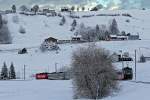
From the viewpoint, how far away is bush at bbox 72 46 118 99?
6738 centimetres

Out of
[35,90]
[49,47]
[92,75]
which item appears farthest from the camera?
[49,47]

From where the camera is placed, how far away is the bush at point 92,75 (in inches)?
2653

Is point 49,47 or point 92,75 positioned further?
point 49,47

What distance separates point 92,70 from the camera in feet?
224

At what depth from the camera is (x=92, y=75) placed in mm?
68000

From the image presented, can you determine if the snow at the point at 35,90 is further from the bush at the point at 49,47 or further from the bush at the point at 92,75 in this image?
the bush at the point at 49,47

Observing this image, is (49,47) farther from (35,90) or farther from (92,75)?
(92,75)

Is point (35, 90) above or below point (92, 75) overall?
below

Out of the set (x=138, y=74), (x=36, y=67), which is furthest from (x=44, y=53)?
(x=138, y=74)

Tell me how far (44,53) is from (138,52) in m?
22.8

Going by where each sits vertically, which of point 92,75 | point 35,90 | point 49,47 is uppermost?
point 49,47

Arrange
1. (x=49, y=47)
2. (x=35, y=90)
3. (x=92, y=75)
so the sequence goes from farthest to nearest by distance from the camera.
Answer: (x=49, y=47)
(x=35, y=90)
(x=92, y=75)

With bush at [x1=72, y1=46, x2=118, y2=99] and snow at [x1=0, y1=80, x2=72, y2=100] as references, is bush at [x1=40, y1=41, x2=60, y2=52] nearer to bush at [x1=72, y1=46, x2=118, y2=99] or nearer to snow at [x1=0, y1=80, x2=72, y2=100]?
snow at [x1=0, y1=80, x2=72, y2=100]

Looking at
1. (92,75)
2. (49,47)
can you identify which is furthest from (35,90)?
(49,47)
